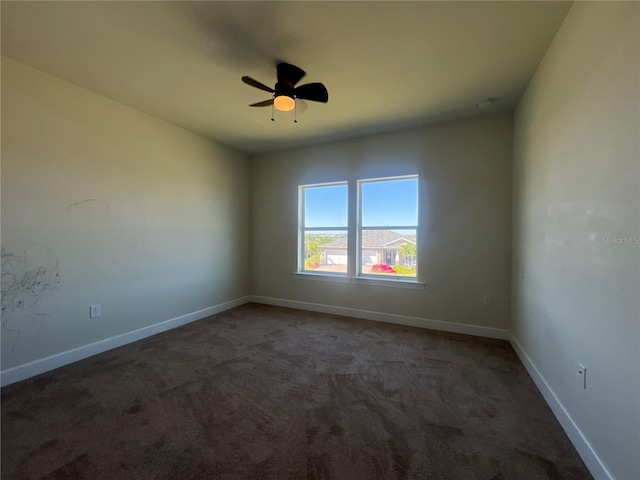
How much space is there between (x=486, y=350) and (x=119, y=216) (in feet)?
14.3

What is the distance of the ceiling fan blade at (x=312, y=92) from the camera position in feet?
7.23

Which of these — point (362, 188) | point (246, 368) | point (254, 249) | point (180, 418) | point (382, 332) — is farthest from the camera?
point (254, 249)

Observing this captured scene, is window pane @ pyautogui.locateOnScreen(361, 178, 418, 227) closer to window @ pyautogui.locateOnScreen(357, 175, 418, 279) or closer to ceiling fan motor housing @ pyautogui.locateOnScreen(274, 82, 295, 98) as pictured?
window @ pyautogui.locateOnScreen(357, 175, 418, 279)

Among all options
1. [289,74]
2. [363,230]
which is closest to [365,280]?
[363,230]

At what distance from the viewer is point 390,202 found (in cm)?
389

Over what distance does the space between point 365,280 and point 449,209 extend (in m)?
1.52

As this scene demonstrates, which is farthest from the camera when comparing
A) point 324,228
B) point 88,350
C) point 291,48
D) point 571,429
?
point 324,228

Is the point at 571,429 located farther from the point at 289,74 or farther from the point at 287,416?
the point at 289,74

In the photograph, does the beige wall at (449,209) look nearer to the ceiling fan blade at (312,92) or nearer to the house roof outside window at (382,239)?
the house roof outside window at (382,239)

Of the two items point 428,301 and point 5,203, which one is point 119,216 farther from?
point 428,301

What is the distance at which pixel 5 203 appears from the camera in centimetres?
220

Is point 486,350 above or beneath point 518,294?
beneath

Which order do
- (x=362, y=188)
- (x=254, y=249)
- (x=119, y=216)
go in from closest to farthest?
1. (x=119, y=216)
2. (x=362, y=188)
3. (x=254, y=249)

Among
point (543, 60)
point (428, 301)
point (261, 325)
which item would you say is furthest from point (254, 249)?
point (543, 60)
